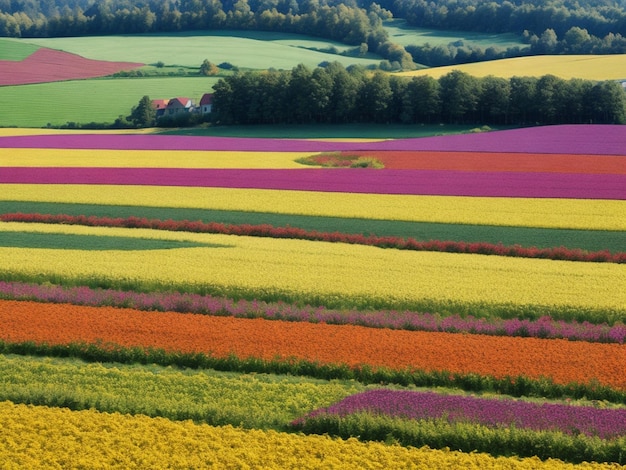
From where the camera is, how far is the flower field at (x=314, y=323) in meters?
16.7

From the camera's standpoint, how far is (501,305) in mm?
26188

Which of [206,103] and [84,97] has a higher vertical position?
[206,103]

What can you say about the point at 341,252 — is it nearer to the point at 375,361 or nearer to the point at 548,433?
the point at 375,361

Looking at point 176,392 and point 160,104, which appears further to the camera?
point 160,104

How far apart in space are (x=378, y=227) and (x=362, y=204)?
18.7 feet

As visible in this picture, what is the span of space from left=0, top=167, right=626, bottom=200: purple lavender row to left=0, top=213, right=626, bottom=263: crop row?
11144 mm

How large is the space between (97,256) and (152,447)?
17907 mm

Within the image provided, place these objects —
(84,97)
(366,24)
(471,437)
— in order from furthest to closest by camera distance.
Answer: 1. (366,24)
2. (84,97)
3. (471,437)

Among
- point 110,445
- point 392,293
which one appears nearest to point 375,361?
point 392,293

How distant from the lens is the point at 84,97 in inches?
4291

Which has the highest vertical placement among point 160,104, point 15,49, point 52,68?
point 15,49

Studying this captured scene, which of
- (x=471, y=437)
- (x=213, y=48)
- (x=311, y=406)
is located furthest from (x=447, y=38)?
(x=471, y=437)

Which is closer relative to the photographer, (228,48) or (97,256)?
(97,256)

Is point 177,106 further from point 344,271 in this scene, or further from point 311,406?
point 311,406
